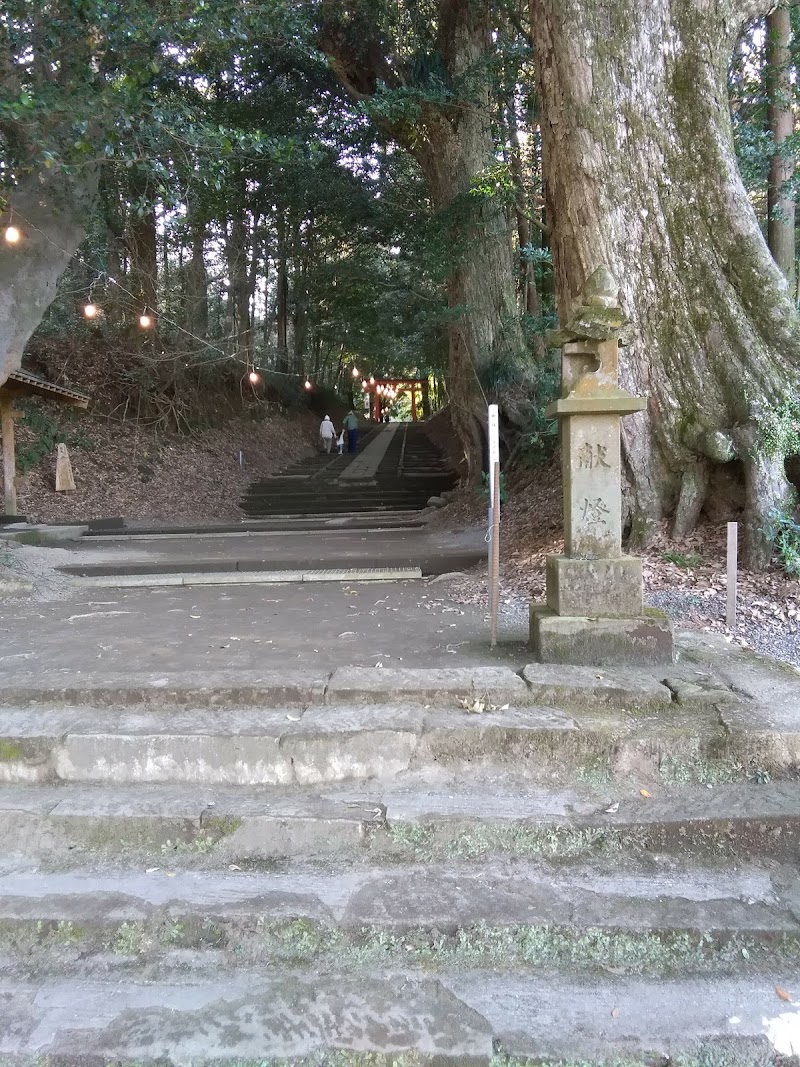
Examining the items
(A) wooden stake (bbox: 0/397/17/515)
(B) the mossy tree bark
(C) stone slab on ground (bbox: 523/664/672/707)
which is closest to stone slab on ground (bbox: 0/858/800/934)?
(C) stone slab on ground (bbox: 523/664/672/707)

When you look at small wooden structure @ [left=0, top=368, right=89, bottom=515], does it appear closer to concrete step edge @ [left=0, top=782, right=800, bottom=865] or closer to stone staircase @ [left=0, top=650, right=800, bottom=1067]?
stone staircase @ [left=0, top=650, right=800, bottom=1067]

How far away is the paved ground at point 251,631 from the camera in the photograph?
14.2 ft

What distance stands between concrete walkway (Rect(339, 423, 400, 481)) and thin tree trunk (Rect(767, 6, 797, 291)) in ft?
36.9

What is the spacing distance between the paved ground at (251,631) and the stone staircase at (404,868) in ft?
1.57

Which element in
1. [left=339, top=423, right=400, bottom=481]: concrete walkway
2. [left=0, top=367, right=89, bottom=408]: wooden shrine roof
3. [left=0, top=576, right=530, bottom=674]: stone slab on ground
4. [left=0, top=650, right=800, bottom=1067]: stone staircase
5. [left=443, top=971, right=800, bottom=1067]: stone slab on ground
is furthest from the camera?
[left=339, top=423, right=400, bottom=481]: concrete walkway

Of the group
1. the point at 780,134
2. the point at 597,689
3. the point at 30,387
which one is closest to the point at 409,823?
the point at 597,689

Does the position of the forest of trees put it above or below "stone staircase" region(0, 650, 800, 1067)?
above

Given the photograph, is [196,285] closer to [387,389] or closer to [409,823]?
[409,823]

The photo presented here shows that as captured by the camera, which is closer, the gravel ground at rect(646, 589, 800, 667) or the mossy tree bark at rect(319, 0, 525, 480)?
the gravel ground at rect(646, 589, 800, 667)

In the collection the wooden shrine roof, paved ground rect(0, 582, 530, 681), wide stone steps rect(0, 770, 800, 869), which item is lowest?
wide stone steps rect(0, 770, 800, 869)

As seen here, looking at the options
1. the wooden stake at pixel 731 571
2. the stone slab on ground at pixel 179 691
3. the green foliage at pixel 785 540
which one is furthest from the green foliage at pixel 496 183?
the stone slab on ground at pixel 179 691

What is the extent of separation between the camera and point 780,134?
7855 millimetres

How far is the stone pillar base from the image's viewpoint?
13.1ft

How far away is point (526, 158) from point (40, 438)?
1134 cm
